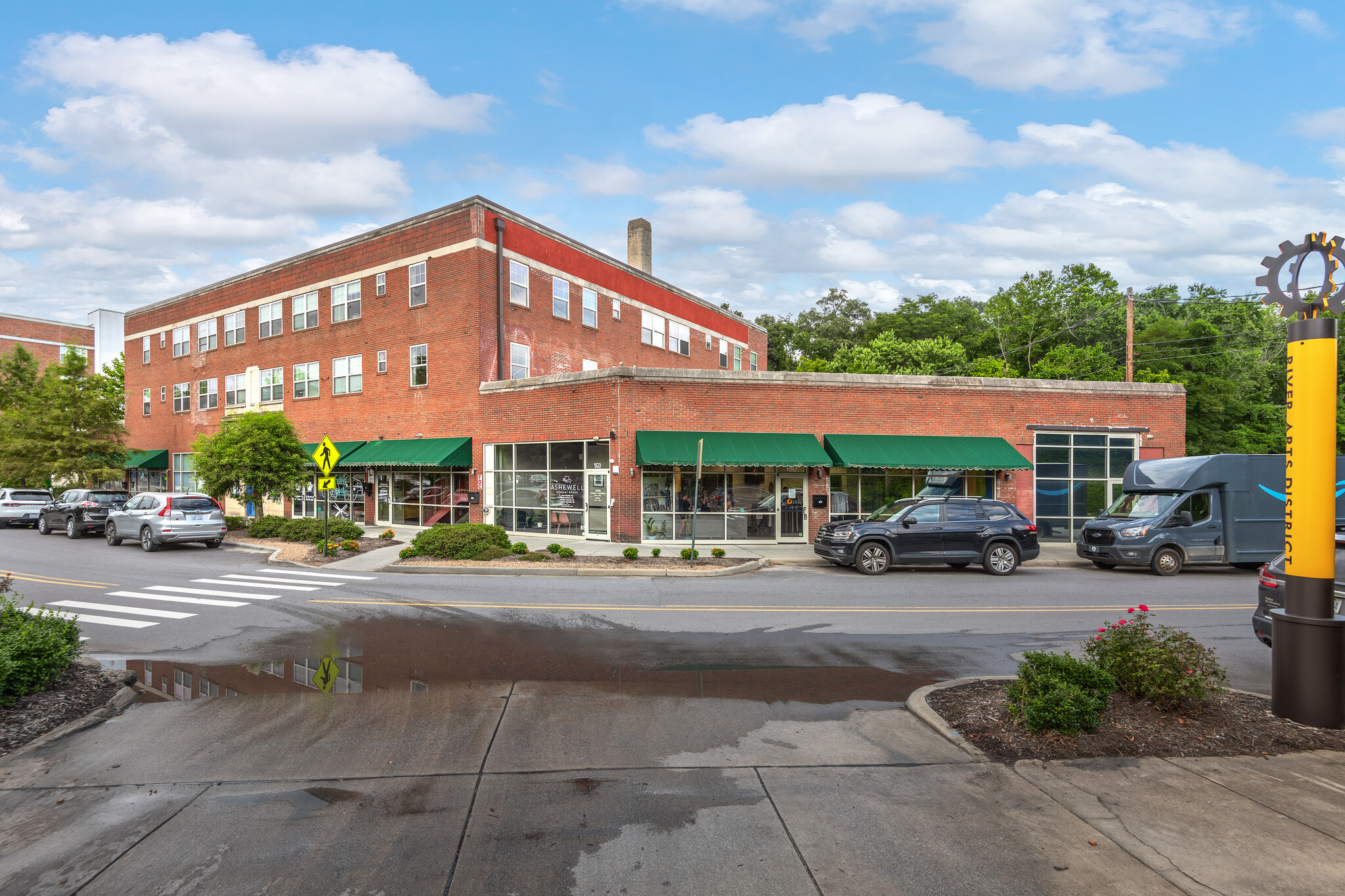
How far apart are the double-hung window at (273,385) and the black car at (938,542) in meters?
27.1

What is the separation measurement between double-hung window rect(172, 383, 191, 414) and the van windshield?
4168 centimetres

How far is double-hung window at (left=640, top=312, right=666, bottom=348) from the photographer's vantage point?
34844 mm

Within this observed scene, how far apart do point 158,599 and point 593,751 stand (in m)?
10.9

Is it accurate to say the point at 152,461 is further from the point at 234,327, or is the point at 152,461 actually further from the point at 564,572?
the point at 564,572

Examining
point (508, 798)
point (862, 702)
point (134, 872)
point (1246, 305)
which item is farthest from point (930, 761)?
point (1246, 305)

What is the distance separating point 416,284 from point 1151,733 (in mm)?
26910

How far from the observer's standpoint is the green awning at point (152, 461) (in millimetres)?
39406

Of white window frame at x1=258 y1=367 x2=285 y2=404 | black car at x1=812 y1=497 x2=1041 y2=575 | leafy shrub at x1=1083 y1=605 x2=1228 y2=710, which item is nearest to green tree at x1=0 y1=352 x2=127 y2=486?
white window frame at x1=258 y1=367 x2=285 y2=404

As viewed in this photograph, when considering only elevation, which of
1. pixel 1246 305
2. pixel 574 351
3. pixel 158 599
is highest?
pixel 1246 305

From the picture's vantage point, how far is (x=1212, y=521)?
1728cm

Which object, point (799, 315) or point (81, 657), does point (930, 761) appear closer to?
point (81, 657)

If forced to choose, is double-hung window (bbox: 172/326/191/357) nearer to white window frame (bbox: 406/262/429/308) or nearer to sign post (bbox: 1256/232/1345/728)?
white window frame (bbox: 406/262/429/308)

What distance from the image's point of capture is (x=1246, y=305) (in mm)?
49312

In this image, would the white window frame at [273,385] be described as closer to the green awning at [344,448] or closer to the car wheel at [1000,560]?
the green awning at [344,448]
